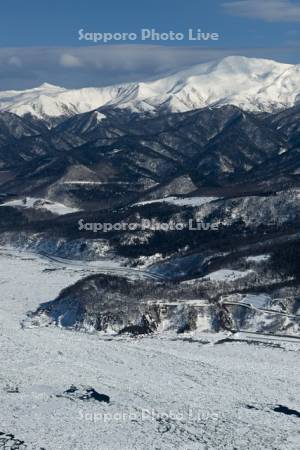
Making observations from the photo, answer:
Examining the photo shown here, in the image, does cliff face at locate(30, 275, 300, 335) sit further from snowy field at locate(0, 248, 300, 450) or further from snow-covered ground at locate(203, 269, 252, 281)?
snow-covered ground at locate(203, 269, 252, 281)

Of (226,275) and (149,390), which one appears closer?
(149,390)

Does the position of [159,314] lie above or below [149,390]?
above

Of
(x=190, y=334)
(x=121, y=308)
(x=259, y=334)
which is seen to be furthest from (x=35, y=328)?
(x=259, y=334)

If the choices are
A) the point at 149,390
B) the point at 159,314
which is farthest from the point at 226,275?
the point at 149,390

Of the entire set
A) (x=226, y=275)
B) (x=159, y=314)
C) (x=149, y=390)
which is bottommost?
(x=149, y=390)

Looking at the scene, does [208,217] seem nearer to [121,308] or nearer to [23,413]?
[121,308]

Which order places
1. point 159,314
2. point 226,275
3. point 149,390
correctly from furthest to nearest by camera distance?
1. point 226,275
2. point 159,314
3. point 149,390

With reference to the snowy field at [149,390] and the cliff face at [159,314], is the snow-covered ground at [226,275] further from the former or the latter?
the snowy field at [149,390]

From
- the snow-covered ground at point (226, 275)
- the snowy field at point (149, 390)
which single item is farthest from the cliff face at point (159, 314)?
the snow-covered ground at point (226, 275)

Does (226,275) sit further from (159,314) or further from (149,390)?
(149,390)
